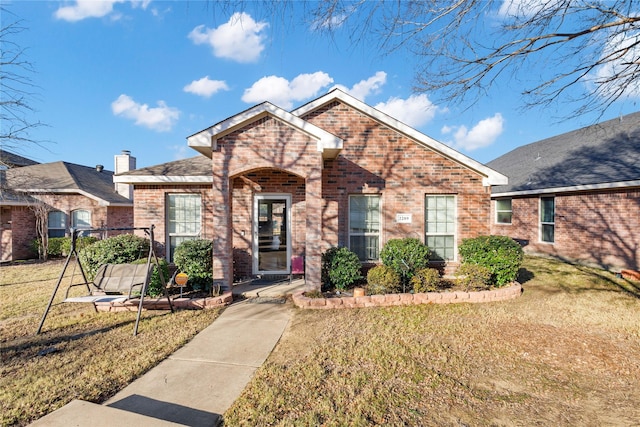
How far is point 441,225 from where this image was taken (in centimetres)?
825

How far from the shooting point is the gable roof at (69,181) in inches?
549

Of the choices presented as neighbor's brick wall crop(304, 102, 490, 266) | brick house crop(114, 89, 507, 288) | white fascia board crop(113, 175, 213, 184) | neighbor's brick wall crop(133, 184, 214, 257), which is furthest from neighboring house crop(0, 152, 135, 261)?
neighbor's brick wall crop(304, 102, 490, 266)

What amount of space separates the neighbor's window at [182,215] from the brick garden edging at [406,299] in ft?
13.1

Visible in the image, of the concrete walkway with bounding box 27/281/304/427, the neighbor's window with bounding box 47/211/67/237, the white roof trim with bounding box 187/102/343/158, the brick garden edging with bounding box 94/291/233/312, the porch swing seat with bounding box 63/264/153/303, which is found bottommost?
the concrete walkway with bounding box 27/281/304/427

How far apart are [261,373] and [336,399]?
103cm

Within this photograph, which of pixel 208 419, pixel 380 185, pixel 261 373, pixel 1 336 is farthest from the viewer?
pixel 380 185

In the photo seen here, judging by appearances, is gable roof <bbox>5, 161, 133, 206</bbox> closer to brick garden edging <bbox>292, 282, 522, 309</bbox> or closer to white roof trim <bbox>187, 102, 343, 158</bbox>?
white roof trim <bbox>187, 102, 343, 158</bbox>

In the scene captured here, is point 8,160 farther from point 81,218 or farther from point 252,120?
point 252,120

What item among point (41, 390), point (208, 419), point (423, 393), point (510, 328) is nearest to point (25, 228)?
point (41, 390)

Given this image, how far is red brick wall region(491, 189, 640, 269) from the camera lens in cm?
919

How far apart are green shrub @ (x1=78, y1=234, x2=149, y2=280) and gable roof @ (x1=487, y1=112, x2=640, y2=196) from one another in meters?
13.5

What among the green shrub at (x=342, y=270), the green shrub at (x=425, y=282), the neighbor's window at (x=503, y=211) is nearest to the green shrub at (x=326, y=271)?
the green shrub at (x=342, y=270)

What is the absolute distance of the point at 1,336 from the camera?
466 centimetres

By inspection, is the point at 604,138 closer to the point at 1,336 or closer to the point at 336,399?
the point at 336,399
